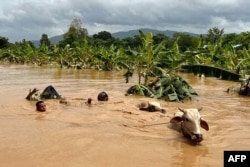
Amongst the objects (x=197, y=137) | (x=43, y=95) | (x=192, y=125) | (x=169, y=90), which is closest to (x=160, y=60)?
(x=169, y=90)

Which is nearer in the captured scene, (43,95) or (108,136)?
(108,136)

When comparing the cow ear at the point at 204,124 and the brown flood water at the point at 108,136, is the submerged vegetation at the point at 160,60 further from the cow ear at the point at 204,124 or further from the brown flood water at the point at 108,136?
the cow ear at the point at 204,124

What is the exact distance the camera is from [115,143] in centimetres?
719

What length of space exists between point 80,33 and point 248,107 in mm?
54668

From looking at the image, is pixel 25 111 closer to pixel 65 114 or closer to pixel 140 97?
pixel 65 114

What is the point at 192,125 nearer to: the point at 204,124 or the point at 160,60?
the point at 204,124

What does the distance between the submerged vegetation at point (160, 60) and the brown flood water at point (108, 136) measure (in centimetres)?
146

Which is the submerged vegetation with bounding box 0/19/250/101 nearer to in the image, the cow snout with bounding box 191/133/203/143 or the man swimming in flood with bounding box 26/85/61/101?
the man swimming in flood with bounding box 26/85/61/101

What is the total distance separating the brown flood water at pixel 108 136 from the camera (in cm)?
620

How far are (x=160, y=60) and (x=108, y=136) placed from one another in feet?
25.1

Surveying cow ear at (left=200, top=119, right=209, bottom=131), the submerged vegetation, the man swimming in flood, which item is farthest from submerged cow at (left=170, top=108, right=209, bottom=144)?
the man swimming in flood

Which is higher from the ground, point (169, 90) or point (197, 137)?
point (169, 90)

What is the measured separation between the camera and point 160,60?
14.9 meters

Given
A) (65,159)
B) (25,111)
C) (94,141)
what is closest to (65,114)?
(25,111)
